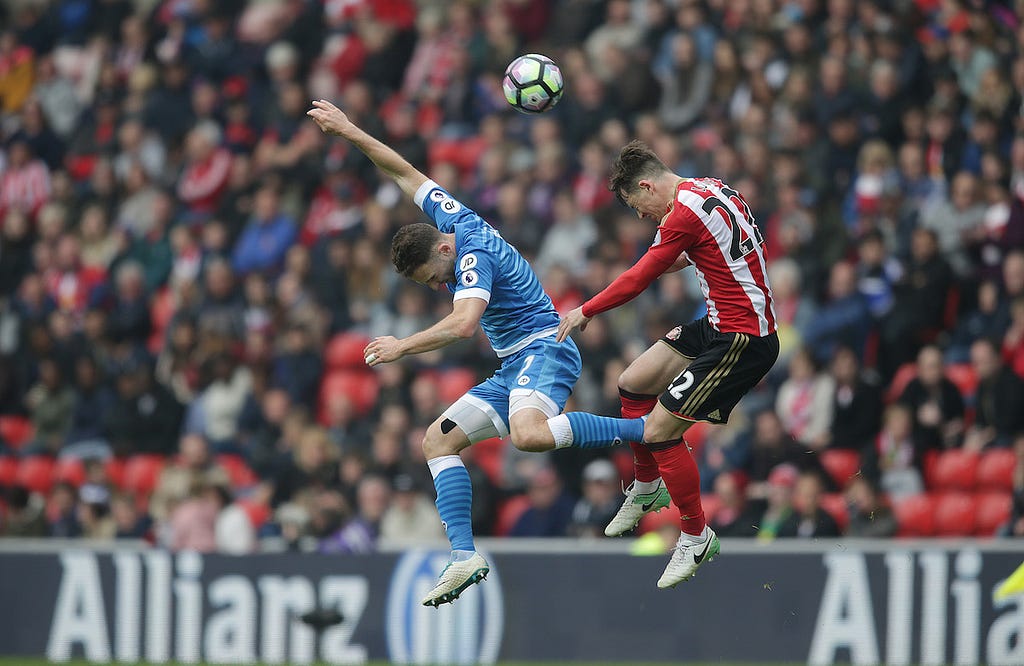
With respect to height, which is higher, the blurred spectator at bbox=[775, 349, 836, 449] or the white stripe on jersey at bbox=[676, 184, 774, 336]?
the white stripe on jersey at bbox=[676, 184, 774, 336]

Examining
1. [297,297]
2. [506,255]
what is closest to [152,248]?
Result: [297,297]

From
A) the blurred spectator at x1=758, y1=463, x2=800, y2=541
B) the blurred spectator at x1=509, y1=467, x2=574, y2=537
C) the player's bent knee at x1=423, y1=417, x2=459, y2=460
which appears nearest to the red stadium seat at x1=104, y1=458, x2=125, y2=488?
the blurred spectator at x1=509, y1=467, x2=574, y2=537

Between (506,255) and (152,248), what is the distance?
403 inches

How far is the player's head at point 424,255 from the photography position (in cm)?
905

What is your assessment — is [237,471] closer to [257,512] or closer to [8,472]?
[257,512]

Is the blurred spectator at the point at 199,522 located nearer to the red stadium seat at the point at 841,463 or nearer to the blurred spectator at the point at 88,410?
the blurred spectator at the point at 88,410

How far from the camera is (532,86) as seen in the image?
9500 mm

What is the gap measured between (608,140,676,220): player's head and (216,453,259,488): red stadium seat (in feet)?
24.6

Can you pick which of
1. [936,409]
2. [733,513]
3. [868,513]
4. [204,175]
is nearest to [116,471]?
[204,175]

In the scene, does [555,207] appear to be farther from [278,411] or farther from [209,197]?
[209,197]

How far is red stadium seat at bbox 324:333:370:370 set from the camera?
1603 centimetres

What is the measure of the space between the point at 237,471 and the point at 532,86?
7549mm

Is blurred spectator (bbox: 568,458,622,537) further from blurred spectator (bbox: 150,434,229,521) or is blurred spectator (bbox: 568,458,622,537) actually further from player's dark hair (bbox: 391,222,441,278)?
player's dark hair (bbox: 391,222,441,278)

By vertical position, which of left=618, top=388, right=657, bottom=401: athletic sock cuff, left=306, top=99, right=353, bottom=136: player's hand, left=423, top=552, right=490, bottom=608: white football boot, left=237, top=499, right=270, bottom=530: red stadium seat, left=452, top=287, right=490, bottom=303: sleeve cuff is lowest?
left=237, top=499, right=270, bottom=530: red stadium seat
